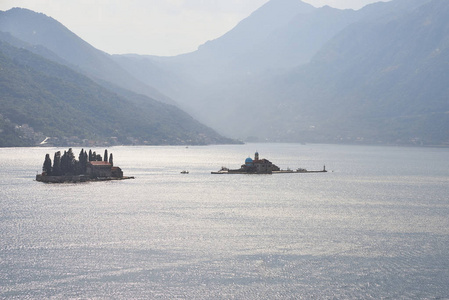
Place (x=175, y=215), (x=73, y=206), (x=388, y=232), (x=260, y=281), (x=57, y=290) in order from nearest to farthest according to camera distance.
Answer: (x=57, y=290) → (x=260, y=281) → (x=388, y=232) → (x=175, y=215) → (x=73, y=206)

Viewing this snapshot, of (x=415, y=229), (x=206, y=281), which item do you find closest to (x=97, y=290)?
(x=206, y=281)

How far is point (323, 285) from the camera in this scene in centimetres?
8169

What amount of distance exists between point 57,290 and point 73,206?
251 ft

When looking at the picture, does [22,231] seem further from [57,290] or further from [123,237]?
[57,290]

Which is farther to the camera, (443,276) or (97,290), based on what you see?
(443,276)

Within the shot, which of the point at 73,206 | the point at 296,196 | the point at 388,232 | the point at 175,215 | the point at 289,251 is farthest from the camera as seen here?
the point at 296,196

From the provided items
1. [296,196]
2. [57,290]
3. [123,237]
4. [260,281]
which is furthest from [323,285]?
[296,196]

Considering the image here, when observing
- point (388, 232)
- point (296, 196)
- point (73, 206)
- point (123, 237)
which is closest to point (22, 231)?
point (123, 237)

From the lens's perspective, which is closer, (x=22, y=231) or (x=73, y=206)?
(x=22, y=231)

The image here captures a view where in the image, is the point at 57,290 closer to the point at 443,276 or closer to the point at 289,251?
the point at 289,251

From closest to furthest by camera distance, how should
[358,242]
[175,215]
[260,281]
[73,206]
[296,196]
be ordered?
[260,281] < [358,242] < [175,215] < [73,206] < [296,196]

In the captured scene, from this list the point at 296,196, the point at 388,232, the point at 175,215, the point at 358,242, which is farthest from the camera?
the point at 296,196

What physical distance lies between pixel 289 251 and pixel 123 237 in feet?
107

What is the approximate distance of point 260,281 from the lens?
272ft
